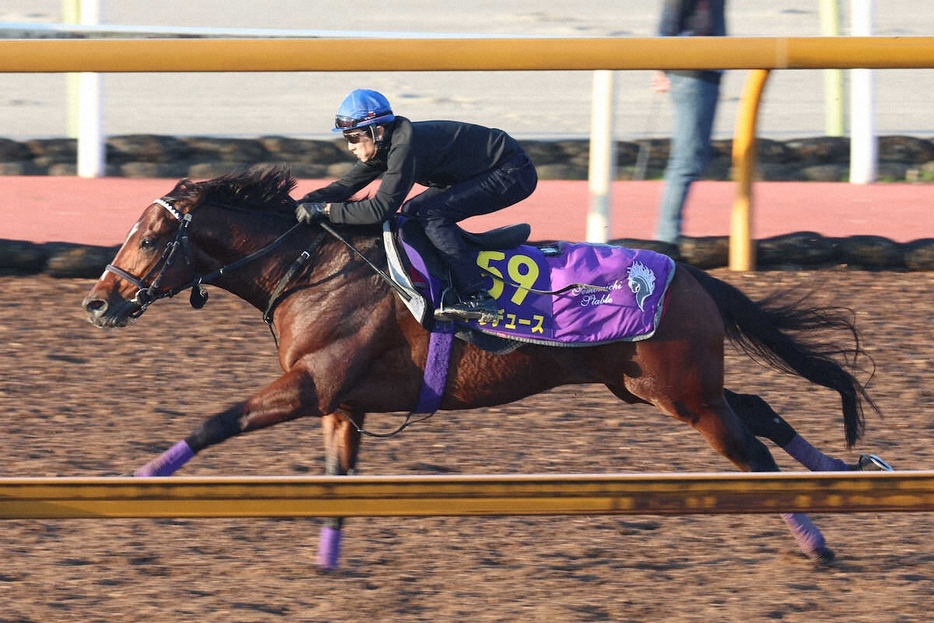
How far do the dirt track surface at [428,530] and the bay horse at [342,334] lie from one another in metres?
0.27

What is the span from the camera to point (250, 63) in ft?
14.6

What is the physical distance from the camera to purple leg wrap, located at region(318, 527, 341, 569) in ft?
15.3

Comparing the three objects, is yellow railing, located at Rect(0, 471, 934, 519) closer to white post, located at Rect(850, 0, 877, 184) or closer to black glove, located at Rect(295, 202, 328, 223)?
black glove, located at Rect(295, 202, 328, 223)

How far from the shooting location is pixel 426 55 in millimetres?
4496

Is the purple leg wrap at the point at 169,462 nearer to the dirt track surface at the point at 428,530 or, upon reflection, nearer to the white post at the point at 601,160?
the dirt track surface at the point at 428,530

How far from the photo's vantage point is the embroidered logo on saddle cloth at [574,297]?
4613mm

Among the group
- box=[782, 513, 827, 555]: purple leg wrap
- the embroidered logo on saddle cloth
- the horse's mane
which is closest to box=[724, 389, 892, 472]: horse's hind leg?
box=[782, 513, 827, 555]: purple leg wrap

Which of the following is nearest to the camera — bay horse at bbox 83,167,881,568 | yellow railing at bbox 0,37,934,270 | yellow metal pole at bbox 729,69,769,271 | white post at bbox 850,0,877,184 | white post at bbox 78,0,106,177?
yellow railing at bbox 0,37,934,270

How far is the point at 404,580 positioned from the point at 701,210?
17.4 ft

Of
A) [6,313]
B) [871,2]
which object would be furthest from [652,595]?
[871,2]

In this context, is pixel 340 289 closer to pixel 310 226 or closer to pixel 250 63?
pixel 310 226

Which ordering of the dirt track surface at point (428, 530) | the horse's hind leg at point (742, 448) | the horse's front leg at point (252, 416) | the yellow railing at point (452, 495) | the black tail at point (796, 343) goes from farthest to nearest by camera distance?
the black tail at point (796, 343) → the horse's hind leg at point (742, 448) → the horse's front leg at point (252, 416) → the dirt track surface at point (428, 530) → the yellow railing at point (452, 495)

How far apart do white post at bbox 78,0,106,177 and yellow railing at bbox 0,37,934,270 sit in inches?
206

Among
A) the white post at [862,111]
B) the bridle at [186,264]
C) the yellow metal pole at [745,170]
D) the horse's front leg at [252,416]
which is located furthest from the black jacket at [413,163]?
the white post at [862,111]
